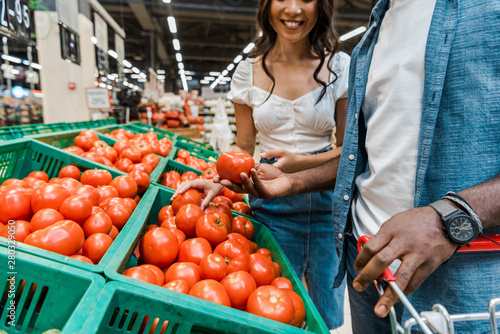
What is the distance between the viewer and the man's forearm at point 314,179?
4.84 feet

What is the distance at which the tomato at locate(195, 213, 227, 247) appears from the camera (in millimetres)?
1476

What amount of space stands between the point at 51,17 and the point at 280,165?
5138 millimetres

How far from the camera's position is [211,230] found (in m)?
1.47

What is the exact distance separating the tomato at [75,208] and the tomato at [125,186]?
47 centimetres

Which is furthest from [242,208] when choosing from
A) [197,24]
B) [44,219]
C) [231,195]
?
[197,24]

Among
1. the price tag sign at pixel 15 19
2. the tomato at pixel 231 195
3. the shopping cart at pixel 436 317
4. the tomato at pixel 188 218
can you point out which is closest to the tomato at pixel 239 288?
the tomato at pixel 188 218

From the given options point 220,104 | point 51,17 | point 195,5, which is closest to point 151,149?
point 51,17

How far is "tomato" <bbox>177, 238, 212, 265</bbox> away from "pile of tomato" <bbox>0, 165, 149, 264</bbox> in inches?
11.7

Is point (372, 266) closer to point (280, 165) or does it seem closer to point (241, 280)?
point (241, 280)

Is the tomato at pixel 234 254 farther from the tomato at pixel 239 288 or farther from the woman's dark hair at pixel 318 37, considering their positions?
the woman's dark hair at pixel 318 37

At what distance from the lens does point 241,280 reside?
1.19 meters

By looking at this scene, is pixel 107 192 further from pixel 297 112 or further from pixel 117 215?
pixel 297 112

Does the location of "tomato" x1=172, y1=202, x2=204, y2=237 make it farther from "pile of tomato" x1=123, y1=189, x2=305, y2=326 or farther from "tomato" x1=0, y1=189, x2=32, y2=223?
"tomato" x1=0, y1=189, x2=32, y2=223

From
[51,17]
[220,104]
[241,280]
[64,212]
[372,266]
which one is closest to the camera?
[372,266]
